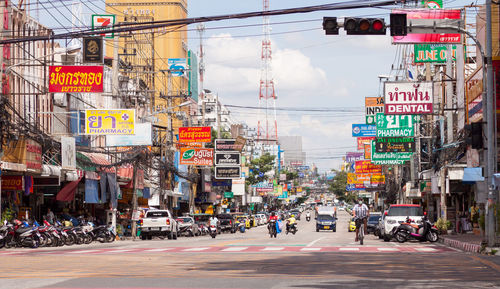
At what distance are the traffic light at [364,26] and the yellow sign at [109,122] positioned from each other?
83.9 feet

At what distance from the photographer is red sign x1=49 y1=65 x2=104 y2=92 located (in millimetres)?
35969

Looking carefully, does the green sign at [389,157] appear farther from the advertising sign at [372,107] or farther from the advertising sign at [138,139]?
the advertising sign at [138,139]

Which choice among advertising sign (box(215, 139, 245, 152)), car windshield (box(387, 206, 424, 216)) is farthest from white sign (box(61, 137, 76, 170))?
advertising sign (box(215, 139, 245, 152))

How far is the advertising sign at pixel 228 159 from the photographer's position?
3191 inches

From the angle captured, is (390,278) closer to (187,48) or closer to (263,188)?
(187,48)

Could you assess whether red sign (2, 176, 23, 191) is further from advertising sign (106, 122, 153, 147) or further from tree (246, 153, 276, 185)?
tree (246, 153, 276, 185)

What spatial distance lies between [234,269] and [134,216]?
31336mm

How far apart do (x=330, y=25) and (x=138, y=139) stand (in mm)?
29965

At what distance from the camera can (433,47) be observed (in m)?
48.2

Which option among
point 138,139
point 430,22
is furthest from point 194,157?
point 430,22

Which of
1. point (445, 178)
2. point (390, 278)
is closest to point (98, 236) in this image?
point (445, 178)

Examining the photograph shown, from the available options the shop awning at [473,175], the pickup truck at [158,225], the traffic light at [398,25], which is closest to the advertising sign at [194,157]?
the pickup truck at [158,225]

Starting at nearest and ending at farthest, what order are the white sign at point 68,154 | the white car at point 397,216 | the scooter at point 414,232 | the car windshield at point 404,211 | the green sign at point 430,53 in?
1. the scooter at point 414,232
2. the white car at point 397,216
3. the white sign at point 68,154
4. the car windshield at point 404,211
5. the green sign at point 430,53

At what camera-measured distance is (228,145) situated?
265 feet
